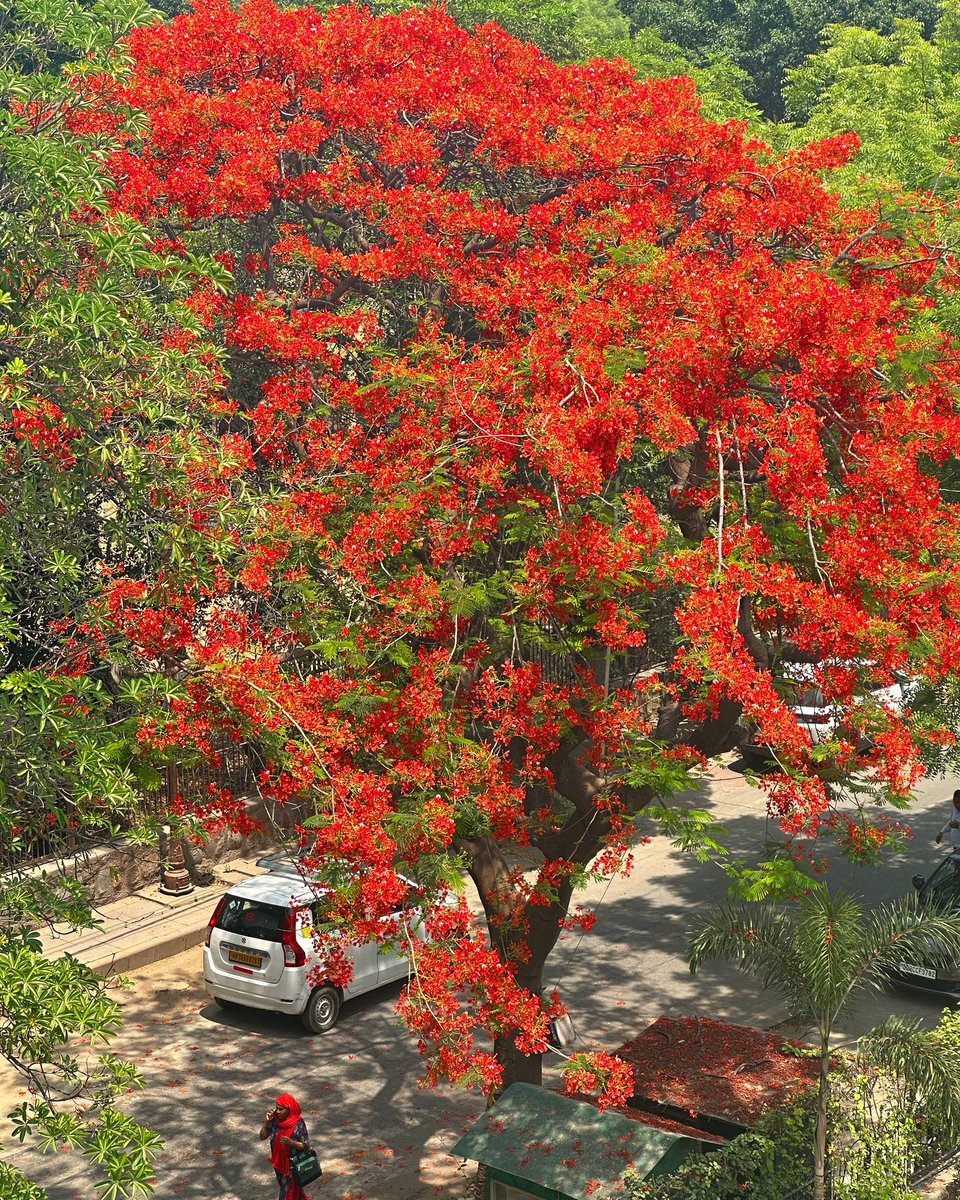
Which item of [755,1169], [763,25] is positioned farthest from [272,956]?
[763,25]

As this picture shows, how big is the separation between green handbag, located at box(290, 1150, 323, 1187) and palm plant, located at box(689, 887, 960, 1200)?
330 centimetres

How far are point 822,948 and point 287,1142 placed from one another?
14.3 ft

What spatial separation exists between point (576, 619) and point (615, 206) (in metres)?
5.13

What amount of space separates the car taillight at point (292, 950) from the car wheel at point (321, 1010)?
1.43 ft

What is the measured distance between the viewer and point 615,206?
14438 millimetres

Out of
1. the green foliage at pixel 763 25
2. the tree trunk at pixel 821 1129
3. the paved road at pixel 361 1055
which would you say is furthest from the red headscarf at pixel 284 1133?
the green foliage at pixel 763 25

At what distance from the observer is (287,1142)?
34.1 ft

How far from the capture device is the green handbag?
1035cm

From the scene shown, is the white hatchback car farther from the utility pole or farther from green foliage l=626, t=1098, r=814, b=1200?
green foliage l=626, t=1098, r=814, b=1200

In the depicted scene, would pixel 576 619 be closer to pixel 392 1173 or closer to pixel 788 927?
pixel 788 927

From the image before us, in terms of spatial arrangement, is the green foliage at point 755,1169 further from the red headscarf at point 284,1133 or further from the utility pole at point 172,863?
the utility pole at point 172,863

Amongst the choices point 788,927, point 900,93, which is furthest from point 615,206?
point 900,93

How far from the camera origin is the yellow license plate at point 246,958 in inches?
552

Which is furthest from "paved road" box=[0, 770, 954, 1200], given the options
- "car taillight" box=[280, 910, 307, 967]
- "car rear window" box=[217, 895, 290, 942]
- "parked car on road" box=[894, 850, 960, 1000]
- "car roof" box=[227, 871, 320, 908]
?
"car roof" box=[227, 871, 320, 908]
